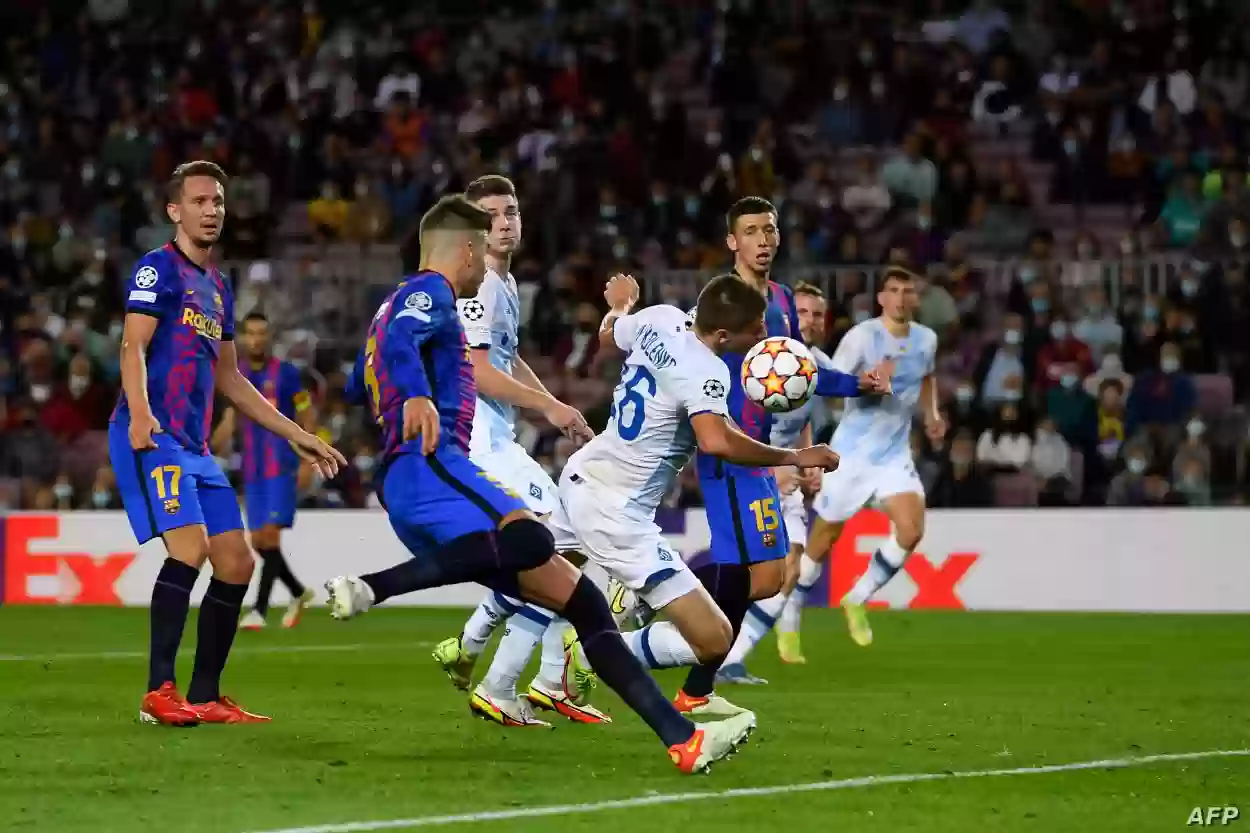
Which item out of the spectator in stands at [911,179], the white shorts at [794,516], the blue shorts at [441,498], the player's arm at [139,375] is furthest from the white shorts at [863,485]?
the spectator in stands at [911,179]

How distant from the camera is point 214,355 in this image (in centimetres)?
966

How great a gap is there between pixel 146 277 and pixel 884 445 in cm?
705

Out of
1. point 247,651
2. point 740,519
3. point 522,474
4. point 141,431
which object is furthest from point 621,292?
point 247,651

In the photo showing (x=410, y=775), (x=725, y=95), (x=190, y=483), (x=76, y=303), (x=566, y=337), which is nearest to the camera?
(x=410, y=775)

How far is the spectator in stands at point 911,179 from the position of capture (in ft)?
78.6

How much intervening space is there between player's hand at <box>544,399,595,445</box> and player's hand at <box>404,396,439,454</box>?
1628mm

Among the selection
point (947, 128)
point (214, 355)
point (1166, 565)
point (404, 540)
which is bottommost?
point (1166, 565)

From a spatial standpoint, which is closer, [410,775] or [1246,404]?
[410,775]

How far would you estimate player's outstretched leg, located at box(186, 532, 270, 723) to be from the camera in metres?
9.45

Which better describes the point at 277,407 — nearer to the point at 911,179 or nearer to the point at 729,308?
the point at 729,308

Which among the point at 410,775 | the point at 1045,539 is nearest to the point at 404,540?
the point at 410,775

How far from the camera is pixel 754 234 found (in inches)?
432

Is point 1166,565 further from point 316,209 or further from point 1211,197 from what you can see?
point 316,209

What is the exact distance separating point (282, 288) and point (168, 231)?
3172mm
